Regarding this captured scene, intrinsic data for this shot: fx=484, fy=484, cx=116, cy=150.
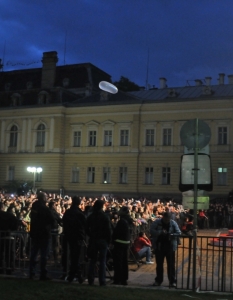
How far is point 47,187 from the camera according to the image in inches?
2116

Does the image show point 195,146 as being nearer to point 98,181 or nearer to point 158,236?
point 158,236

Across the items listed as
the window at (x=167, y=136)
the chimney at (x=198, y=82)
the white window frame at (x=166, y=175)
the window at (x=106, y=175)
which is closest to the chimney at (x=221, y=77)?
the chimney at (x=198, y=82)

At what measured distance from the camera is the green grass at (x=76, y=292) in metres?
8.65

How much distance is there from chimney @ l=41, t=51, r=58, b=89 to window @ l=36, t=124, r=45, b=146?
7.18 metres

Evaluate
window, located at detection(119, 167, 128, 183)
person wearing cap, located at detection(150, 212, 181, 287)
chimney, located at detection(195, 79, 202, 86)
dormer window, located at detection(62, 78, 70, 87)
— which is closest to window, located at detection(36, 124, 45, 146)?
dormer window, located at detection(62, 78, 70, 87)

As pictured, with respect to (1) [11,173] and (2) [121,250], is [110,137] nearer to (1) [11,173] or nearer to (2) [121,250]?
(1) [11,173]

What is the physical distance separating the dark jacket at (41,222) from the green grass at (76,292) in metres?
0.99

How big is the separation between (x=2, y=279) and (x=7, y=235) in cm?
120

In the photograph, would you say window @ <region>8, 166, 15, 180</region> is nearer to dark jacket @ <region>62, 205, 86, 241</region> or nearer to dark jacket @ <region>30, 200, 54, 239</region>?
dark jacket @ <region>30, 200, 54, 239</region>

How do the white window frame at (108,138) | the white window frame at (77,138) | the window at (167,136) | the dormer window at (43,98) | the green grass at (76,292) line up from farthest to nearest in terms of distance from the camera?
the dormer window at (43,98), the white window frame at (77,138), the white window frame at (108,138), the window at (167,136), the green grass at (76,292)

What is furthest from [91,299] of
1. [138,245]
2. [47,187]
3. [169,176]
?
[47,187]

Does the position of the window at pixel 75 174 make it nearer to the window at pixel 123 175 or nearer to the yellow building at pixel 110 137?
the yellow building at pixel 110 137

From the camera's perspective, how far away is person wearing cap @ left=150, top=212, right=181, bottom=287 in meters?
10.7

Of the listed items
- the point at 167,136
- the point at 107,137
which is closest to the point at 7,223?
the point at 167,136
